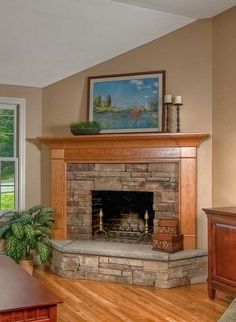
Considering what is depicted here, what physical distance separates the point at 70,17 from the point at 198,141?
6.24ft

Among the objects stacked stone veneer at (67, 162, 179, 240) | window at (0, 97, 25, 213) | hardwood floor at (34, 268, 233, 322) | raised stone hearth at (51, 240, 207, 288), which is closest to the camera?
hardwood floor at (34, 268, 233, 322)

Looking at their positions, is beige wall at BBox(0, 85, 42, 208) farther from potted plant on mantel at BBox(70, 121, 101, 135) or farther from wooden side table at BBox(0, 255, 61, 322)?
wooden side table at BBox(0, 255, 61, 322)

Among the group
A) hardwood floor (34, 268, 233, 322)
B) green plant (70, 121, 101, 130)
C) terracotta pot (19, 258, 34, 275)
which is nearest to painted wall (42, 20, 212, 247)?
green plant (70, 121, 101, 130)

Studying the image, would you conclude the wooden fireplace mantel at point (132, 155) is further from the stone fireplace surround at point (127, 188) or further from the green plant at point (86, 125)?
the green plant at point (86, 125)

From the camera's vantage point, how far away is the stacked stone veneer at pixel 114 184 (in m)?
4.74

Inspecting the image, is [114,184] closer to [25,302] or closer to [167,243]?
[167,243]

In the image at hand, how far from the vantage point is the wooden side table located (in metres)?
2.13

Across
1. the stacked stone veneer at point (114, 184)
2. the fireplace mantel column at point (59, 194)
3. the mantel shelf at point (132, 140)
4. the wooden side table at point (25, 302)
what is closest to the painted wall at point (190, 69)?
the mantel shelf at point (132, 140)

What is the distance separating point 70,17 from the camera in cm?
428

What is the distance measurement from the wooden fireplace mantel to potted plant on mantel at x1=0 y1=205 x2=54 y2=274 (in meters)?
0.41

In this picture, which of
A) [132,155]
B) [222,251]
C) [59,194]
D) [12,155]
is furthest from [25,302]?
[12,155]

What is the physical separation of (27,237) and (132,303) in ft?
4.60

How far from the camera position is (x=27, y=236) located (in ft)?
14.6

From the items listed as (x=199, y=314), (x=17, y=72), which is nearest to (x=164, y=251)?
(x=199, y=314)
